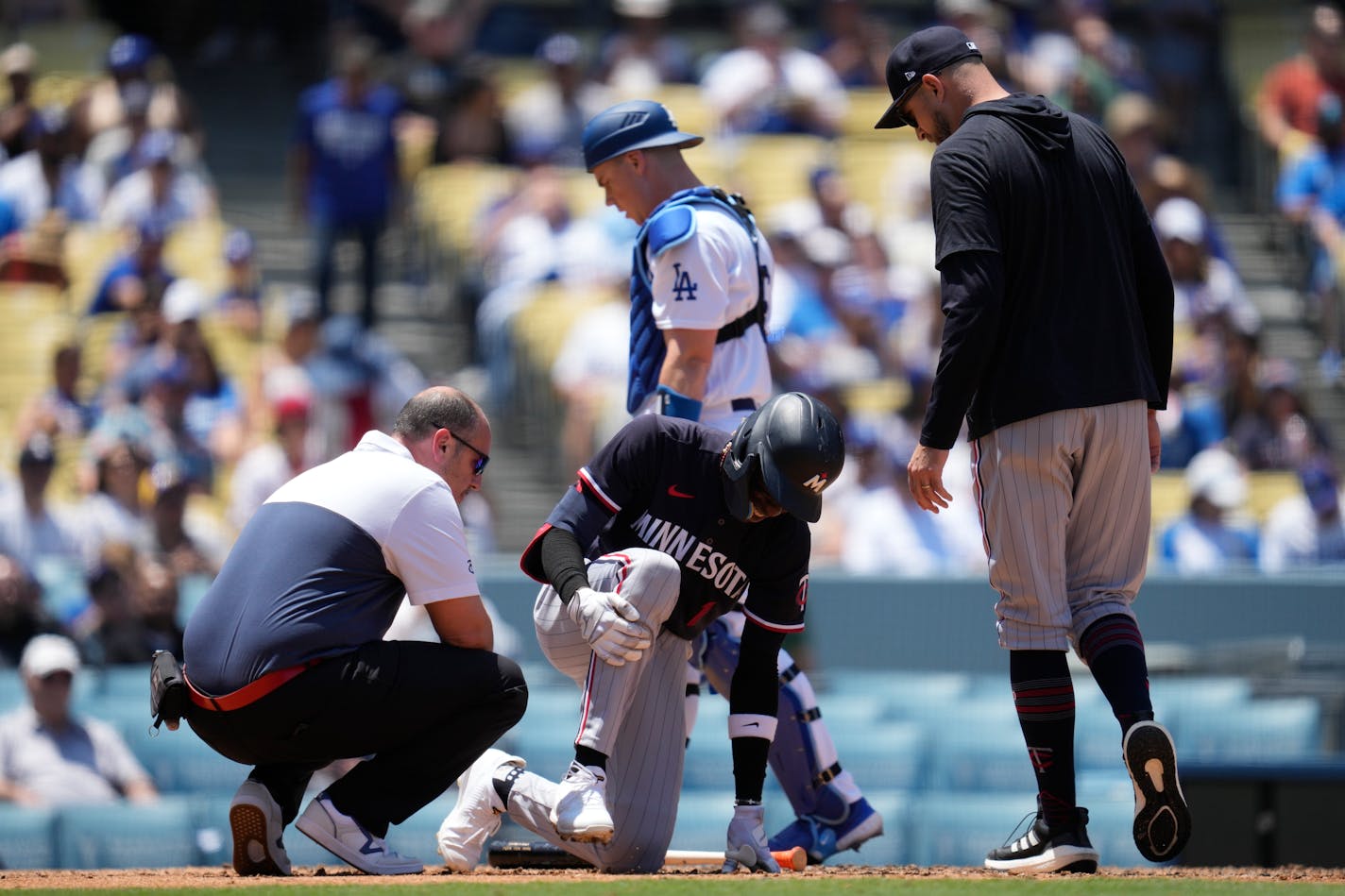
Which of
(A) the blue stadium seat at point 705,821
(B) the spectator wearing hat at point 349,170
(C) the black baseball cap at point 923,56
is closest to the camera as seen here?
(C) the black baseball cap at point 923,56

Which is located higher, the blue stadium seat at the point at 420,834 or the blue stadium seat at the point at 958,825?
the blue stadium seat at the point at 958,825

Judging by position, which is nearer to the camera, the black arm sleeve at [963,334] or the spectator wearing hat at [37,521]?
the black arm sleeve at [963,334]

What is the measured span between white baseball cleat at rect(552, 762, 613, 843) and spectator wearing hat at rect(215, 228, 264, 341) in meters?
7.64

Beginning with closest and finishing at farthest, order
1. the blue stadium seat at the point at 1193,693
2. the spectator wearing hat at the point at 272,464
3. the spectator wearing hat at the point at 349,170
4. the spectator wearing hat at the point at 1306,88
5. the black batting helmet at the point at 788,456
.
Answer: the black batting helmet at the point at 788,456
the blue stadium seat at the point at 1193,693
the spectator wearing hat at the point at 272,464
the spectator wearing hat at the point at 349,170
the spectator wearing hat at the point at 1306,88

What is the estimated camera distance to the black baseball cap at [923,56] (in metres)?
5.23

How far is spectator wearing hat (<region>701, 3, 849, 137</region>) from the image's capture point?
14266 mm

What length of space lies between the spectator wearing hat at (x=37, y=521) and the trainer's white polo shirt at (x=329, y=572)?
5.12m

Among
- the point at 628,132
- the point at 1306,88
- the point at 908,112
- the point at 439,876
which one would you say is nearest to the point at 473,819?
the point at 439,876

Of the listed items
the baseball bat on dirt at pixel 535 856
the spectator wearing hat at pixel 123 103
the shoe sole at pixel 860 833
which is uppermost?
the spectator wearing hat at pixel 123 103

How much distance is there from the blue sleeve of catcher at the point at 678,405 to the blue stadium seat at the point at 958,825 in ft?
8.26

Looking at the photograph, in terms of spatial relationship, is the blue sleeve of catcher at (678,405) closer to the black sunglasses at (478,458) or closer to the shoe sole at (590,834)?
the black sunglasses at (478,458)

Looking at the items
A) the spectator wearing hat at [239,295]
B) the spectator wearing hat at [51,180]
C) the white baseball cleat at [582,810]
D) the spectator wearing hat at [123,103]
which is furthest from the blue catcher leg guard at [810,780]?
the spectator wearing hat at [123,103]

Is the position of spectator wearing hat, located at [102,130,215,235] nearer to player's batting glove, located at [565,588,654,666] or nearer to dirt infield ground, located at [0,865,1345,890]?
dirt infield ground, located at [0,865,1345,890]

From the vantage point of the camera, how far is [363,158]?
12.5 m
